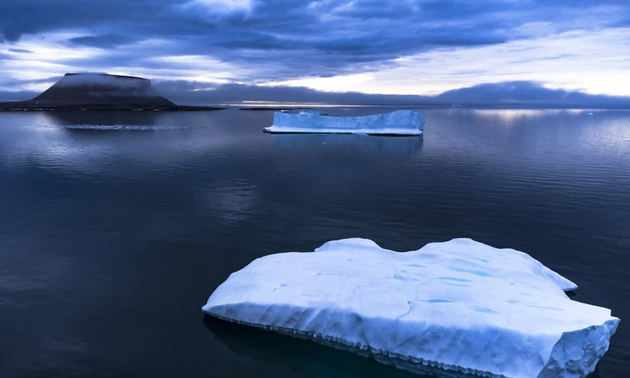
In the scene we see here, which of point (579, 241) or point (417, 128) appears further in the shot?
point (417, 128)

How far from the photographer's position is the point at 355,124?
61438mm

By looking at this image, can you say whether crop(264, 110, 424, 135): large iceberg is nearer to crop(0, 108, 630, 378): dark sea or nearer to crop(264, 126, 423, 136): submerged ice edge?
crop(264, 126, 423, 136): submerged ice edge

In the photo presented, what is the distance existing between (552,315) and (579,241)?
935 cm

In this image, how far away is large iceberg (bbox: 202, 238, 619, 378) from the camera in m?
8.62

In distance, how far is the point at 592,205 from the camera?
73.7 feet

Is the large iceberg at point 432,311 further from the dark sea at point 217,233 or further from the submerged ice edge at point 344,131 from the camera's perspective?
the submerged ice edge at point 344,131

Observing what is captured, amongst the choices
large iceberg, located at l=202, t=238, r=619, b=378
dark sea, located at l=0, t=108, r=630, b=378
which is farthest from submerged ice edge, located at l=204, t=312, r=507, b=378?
dark sea, located at l=0, t=108, r=630, b=378

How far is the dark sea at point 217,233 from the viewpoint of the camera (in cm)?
941

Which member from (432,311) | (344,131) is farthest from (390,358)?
(344,131)

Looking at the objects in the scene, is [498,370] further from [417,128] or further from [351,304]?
[417,128]

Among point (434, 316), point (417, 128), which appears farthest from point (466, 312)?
point (417, 128)

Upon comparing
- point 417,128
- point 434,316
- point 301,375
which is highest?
point 417,128

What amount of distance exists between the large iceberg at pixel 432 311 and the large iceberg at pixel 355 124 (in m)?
47.2

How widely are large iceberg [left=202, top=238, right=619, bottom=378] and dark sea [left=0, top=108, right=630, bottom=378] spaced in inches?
19.4
